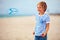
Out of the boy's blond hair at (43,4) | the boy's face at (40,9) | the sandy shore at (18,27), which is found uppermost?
the boy's blond hair at (43,4)

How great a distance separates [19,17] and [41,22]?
0.84 feet

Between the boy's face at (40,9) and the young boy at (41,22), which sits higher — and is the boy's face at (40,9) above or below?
above

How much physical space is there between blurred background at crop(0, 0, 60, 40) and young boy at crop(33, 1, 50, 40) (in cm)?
6

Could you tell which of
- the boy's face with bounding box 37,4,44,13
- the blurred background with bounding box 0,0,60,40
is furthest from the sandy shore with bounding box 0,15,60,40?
the boy's face with bounding box 37,4,44,13

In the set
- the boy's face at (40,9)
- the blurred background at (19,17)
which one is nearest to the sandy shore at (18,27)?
the blurred background at (19,17)

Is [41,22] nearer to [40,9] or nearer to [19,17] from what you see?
[40,9]

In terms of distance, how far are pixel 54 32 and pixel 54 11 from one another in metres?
0.24

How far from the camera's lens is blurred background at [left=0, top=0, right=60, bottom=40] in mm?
1570

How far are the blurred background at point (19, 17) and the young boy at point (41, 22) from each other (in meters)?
0.06

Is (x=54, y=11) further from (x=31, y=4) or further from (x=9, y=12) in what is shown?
(x=9, y=12)

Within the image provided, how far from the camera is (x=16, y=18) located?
1.58 metres

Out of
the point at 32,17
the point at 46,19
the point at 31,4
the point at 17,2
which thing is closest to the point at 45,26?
the point at 46,19

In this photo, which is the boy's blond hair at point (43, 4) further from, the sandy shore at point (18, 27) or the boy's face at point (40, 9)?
the sandy shore at point (18, 27)

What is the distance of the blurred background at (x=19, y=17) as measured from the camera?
1570 mm
